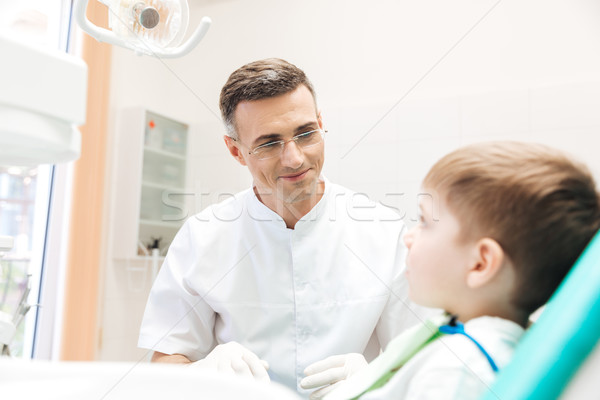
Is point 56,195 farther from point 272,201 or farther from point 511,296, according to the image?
point 511,296

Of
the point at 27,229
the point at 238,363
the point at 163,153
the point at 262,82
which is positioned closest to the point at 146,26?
the point at 262,82

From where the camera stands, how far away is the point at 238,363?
2.95 feet

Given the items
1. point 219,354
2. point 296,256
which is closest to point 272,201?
point 296,256

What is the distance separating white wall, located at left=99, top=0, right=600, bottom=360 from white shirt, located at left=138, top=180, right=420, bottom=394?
1245mm

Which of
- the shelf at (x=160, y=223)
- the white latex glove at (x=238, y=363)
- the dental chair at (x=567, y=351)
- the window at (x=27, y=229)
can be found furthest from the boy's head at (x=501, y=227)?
the shelf at (x=160, y=223)

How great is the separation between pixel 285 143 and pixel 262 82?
0.16 metres

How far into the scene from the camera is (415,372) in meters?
0.57

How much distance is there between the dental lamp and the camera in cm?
76

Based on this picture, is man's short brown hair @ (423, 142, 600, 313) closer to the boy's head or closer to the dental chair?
the boy's head

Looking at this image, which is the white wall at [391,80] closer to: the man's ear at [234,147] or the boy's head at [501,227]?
the man's ear at [234,147]

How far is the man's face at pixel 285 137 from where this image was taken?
1.27m

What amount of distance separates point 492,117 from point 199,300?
171 cm

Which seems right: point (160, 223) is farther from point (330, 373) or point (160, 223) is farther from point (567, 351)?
point (567, 351)

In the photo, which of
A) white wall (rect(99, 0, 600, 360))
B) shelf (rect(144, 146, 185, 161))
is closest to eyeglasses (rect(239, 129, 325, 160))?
white wall (rect(99, 0, 600, 360))
